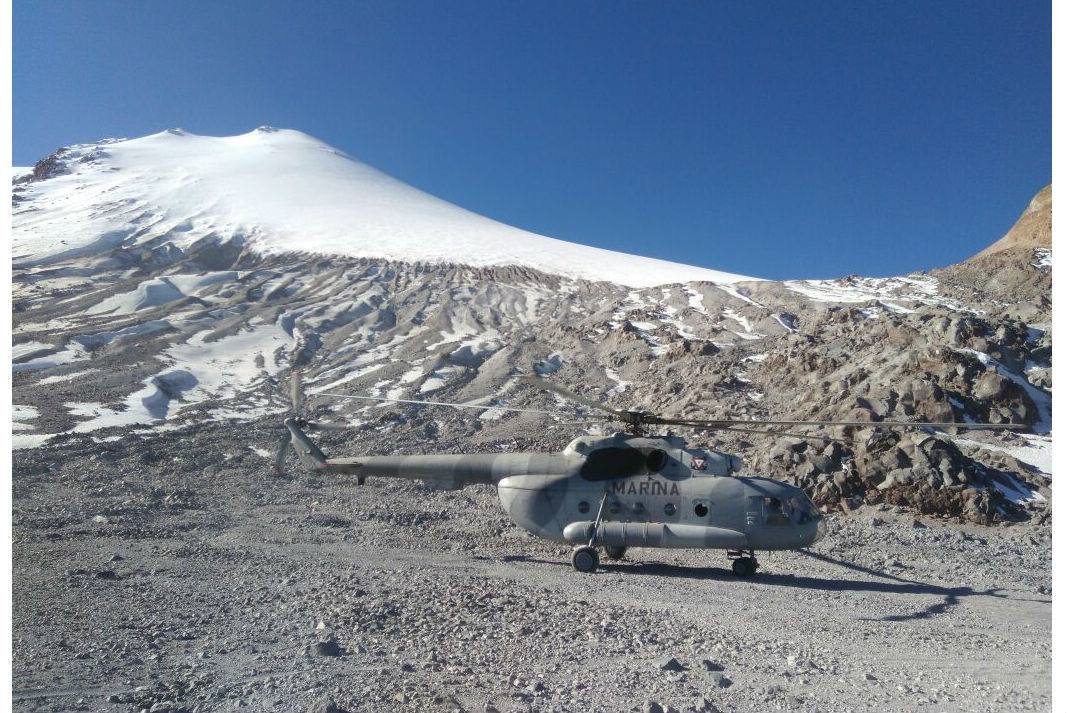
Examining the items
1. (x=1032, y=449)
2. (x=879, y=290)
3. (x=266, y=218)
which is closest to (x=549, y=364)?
(x=879, y=290)

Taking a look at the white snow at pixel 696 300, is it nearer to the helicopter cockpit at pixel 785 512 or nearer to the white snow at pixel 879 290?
the white snow at pixel 879 290

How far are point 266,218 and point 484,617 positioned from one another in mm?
67930

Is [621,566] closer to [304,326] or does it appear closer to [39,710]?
[39,710]

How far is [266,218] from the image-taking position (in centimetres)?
6775

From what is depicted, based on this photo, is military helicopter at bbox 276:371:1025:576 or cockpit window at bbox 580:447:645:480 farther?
cockpit window at bbox 580:447:645:480

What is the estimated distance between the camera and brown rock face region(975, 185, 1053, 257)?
4284cm

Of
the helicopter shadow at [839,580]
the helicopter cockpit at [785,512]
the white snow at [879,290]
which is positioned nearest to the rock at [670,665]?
the helicopter shadow at [839,580]

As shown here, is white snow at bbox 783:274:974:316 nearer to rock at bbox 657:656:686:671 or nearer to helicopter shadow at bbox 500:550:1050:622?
helicopter shadow at bbox 500:550:1050:622

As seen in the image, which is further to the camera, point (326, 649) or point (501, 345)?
point (501, 345)

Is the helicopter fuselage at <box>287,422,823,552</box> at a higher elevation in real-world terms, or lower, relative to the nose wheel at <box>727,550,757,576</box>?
higher

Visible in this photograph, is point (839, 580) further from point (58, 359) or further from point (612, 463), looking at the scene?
point (58, 359)

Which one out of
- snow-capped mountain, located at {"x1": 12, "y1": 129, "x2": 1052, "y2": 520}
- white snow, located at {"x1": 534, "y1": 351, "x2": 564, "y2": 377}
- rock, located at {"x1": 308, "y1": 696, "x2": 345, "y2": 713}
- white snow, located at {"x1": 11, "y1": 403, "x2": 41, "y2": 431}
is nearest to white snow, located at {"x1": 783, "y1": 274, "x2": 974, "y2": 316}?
snow-capped mountain, located at {"x1": 12, "y1": 129, "x2": 1052, "y2": 520}

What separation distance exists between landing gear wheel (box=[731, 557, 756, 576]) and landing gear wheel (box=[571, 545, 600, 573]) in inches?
91.8

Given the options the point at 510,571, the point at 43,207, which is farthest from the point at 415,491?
the point at 43,207
